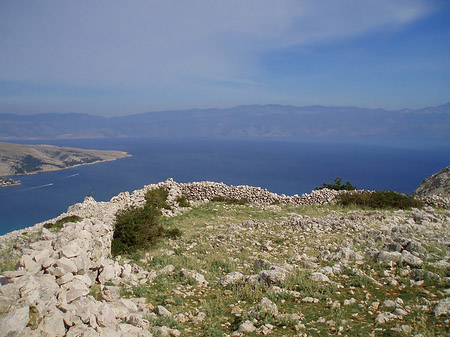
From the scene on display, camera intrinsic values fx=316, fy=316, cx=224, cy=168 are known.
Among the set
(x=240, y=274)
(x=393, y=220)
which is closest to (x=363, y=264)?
(x=240, y=274)

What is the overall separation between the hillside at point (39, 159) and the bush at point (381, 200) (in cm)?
13198

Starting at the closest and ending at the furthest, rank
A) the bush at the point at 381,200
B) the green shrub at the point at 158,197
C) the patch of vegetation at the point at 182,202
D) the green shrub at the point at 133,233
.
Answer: the green shrub at the point at 133,233
the bush at the point at 381,200
the green shrub at the point at 158,197
the patch of vegetation at the point at 182,202

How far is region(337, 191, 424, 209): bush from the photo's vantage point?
61.4 ft

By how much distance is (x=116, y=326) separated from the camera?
16.1 ft

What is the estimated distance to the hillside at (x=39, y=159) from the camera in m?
124

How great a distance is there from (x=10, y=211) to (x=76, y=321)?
284 ft

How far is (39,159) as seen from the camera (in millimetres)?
138625

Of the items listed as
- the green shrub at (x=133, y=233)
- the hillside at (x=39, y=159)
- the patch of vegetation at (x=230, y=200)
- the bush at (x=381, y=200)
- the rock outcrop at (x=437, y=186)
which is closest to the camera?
the green shrub at (x=133, y=233)

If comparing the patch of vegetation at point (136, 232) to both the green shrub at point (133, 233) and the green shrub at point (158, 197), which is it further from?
the green shrub at point (158, 197)

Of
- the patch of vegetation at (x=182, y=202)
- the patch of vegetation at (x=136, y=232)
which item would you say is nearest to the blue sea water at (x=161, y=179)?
the patch of vegetation at (x=182, y=202)

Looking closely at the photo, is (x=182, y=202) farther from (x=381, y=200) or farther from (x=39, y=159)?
(x=39, y=159)

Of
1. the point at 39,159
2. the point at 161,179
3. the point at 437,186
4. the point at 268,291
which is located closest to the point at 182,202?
the point at 268,291

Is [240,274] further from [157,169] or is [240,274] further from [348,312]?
[157,169]

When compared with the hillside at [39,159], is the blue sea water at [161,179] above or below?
below
